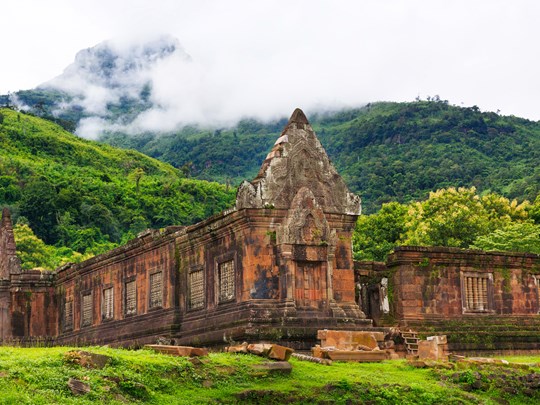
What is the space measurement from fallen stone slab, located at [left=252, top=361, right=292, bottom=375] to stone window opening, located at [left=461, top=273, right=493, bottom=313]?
41.8 feet

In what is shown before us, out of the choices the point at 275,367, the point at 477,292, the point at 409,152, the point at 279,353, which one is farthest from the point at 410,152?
the point at 275,367

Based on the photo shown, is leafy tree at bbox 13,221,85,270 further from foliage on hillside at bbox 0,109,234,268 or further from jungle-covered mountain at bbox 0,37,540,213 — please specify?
jungle-covered mountain at bbox 0,37,540,213

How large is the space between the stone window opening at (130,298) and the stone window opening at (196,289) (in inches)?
163

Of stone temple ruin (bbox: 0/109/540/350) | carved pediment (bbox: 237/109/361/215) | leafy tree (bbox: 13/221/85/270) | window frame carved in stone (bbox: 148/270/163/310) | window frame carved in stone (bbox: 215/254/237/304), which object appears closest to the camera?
stone temple ruin (bbox: 0/109/540/350)

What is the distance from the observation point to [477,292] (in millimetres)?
31406

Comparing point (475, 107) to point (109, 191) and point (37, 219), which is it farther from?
point (37, 219)

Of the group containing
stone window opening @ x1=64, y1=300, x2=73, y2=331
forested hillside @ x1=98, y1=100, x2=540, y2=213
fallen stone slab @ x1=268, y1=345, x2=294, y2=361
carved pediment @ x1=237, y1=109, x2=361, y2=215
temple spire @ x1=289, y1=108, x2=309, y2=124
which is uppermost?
forested hillside @ x1=98, y1=100, x2=540, y2=213

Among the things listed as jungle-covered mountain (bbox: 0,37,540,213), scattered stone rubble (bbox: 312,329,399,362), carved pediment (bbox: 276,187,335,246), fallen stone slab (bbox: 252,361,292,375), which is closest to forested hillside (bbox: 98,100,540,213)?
jungle-covered mountain (bbox: 0,37,540,213)

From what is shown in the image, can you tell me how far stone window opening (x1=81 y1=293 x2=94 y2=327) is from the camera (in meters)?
36.5

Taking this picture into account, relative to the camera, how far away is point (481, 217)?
184 feet

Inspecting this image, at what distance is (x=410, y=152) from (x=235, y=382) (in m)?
90.9

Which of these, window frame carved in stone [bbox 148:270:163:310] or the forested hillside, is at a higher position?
the forested hillside

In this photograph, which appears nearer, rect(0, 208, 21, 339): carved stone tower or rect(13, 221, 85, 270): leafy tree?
rect(0, 208, 21, 339): carved stone tower

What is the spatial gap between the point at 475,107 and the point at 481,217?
63390mm
